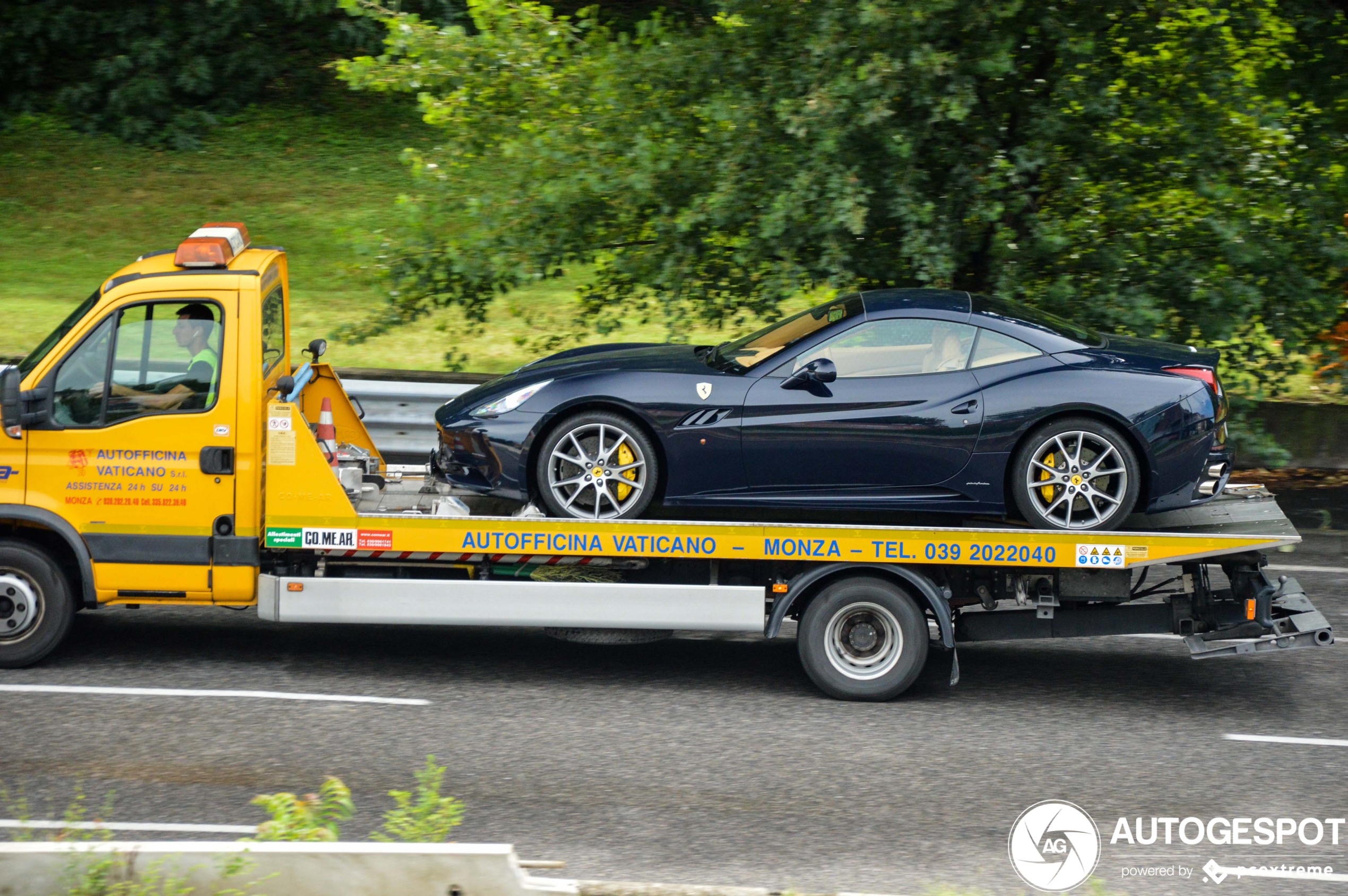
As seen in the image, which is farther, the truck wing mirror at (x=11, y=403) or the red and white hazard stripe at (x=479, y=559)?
the red and white hazard stripe at (x=479, y=559)

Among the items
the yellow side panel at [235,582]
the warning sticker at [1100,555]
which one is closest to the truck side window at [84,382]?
the yellow side panel at [235,582]

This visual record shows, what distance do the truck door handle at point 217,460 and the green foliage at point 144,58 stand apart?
12976 millimetres

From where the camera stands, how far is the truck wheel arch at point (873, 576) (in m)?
6.96

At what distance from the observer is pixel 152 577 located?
7.07m

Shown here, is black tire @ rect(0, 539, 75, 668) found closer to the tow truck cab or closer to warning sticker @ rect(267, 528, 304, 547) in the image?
the tow truck cab

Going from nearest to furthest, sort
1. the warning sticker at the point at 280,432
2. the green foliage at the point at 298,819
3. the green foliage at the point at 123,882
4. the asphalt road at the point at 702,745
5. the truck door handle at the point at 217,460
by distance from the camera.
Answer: the green foliage at the point at 123,882 < the green foliage at the point at 298,819 < the asphalt road at the point at 702,745 < the warning sticker at the point at 280,432 < the truck door handle at the point at 217,460

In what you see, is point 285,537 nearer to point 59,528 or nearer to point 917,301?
point 59,528

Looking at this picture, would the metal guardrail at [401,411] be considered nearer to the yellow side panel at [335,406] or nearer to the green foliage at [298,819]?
the yellow side panel at [335,406]

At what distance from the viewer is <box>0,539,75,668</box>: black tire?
23.2ft

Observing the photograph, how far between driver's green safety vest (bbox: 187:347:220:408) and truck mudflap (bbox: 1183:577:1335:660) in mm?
5256

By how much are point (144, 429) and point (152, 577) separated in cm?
79

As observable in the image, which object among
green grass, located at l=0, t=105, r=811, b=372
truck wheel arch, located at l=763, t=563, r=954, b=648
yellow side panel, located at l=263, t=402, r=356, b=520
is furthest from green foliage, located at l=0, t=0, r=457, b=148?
truck wheel arch, located at l=763, t=563, r=954, b=648

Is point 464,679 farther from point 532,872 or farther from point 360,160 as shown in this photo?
point 360,160

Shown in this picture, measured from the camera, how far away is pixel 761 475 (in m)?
7.00
